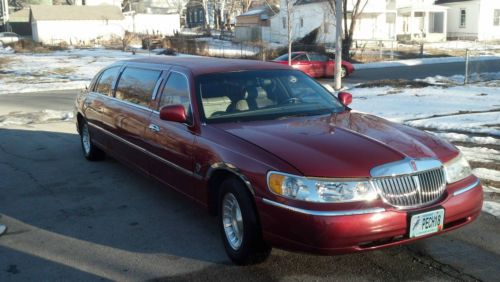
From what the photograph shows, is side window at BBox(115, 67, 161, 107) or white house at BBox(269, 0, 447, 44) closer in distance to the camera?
side window at BBox(115, 67, 161, 107)

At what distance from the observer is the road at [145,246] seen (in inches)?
163

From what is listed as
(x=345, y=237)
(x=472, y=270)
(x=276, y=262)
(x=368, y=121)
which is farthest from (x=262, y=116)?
(x=472, y=270)

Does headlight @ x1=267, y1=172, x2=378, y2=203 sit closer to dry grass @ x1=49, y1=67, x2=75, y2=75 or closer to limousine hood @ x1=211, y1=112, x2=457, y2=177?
limousine hood @ x1=211, y1=112, x2=457, y2=177

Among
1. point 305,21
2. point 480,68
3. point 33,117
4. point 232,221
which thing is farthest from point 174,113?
point 305,21

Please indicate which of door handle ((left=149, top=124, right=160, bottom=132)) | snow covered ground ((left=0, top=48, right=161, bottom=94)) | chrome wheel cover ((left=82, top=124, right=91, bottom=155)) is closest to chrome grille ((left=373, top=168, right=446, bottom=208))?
door handle ((left=149, top=124, right=160, bottom=132))

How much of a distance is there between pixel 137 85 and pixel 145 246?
228cm

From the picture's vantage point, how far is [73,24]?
2509 inches

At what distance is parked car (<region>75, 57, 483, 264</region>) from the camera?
3.67 meters

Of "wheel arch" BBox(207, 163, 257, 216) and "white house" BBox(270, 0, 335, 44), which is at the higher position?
"white house" BBox(270, 0, 335, 44)

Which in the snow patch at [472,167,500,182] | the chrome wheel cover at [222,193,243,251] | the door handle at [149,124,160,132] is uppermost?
the door handle at [149,124,160,132]

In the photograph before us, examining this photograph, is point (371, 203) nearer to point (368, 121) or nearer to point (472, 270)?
point (472, 270)

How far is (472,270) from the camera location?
13.5 ft

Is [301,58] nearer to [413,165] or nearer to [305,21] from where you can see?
[413,165]

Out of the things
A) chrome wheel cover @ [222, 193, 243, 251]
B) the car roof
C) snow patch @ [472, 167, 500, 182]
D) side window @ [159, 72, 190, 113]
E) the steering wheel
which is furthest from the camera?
snow patch @ [472, 167, 500, 182]
